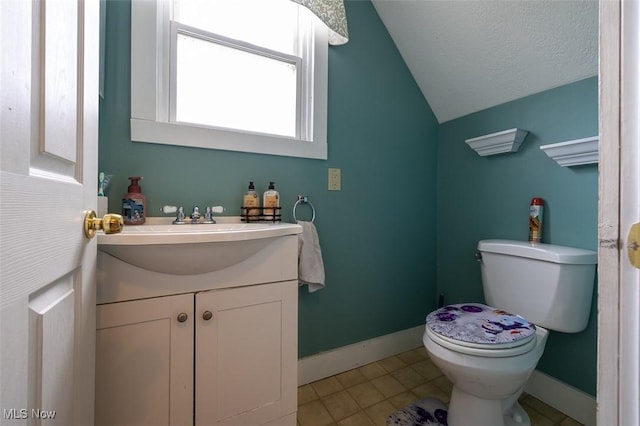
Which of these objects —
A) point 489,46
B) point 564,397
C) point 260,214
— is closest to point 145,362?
point 260,214

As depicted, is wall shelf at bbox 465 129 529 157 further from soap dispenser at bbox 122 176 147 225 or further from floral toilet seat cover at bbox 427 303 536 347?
soap dispenser at bbox 122 176 147 225

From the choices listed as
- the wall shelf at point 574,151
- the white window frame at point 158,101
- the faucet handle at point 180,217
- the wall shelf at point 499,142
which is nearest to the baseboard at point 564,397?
the wall shelf at point 574,151

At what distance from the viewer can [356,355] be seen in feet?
4.98

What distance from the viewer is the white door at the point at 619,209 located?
1.04 ft

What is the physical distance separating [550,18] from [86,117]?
1681 mm

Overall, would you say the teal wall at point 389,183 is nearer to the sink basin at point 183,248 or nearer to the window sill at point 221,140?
the window sill at point 221,140

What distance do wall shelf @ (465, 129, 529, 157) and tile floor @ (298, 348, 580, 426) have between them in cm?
126

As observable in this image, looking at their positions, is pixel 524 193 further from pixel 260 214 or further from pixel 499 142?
pixel 260 214

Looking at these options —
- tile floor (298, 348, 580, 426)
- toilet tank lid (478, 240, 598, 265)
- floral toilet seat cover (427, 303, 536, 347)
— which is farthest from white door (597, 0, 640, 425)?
tile floor (298, 348, 580, 426)

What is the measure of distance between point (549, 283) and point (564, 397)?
581mm

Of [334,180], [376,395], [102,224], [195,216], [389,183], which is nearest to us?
[102,224]

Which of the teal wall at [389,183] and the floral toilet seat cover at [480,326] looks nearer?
the floral toilet seat cover at [480,326]

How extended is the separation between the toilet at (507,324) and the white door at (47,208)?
1050 millimetres

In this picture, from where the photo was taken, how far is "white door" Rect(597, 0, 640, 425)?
0.32 meters
